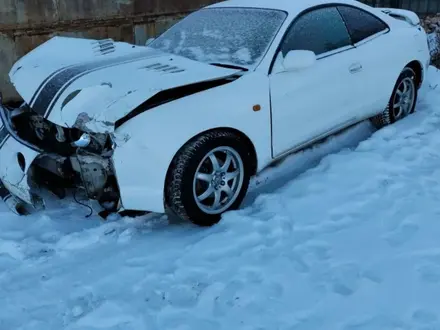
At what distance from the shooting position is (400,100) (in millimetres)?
5586

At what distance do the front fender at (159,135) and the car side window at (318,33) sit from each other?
861 mm

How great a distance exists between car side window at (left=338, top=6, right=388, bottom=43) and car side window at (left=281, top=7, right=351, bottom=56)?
0.09 metres

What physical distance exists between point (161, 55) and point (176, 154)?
1214mm

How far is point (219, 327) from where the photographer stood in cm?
286

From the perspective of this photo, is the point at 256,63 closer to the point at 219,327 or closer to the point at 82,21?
the point at 219,327

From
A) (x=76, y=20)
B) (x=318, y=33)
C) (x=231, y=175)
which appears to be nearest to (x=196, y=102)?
(x=231, y=175)

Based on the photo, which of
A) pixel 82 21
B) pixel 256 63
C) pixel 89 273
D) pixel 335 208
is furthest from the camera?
pixel 82 21

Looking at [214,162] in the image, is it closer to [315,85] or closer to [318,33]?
[315,85]

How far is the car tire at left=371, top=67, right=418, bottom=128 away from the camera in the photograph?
543 cm

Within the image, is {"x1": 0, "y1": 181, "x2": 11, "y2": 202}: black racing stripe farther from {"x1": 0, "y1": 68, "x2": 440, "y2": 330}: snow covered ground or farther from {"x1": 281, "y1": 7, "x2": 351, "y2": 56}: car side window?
{"x1": 281, "y1": 7, "x2": 351, "y2": 56}: car side window

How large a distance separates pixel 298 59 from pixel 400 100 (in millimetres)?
1924

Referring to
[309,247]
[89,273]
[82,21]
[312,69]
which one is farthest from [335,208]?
[82,21]

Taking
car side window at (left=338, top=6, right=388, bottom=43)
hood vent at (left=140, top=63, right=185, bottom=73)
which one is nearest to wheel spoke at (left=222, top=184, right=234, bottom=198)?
hood vent at (left=140, top=63, right=185, bottom=73)

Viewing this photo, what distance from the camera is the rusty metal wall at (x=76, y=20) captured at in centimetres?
736
